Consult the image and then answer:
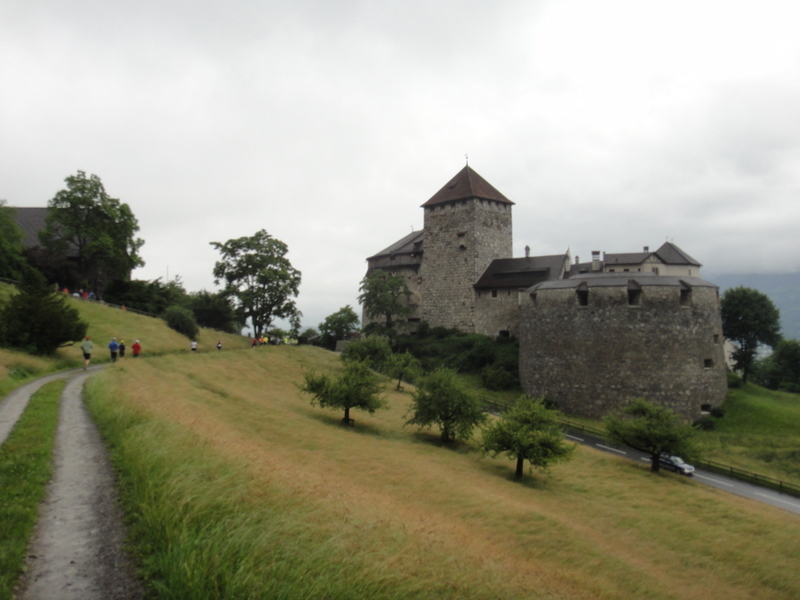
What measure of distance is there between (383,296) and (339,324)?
32.4ft

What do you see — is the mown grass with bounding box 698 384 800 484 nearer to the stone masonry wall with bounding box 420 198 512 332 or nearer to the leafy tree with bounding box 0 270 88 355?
the stone masonry wall with bounding box 420 198 512 332

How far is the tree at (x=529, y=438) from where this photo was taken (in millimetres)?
20484

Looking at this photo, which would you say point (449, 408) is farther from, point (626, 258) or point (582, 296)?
point (626, 258)

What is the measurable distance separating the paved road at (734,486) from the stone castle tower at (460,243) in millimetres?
20129

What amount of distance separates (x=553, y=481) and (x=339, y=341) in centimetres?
3679

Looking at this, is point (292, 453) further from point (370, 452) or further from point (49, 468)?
point (49, 468)

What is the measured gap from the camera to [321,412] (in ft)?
84.4

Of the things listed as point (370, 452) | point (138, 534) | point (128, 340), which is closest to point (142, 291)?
point (128, 340)

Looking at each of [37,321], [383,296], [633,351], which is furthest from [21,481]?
[383,296]

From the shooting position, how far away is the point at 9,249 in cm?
3503

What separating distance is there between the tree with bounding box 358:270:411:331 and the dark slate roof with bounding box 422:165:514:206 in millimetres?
8596

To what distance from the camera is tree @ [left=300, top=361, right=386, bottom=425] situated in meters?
23.9

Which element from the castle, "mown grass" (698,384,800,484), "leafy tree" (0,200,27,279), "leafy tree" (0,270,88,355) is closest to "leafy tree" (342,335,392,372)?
the castle

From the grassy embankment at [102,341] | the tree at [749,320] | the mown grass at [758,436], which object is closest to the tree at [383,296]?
the grassy embankment at [102,341]
